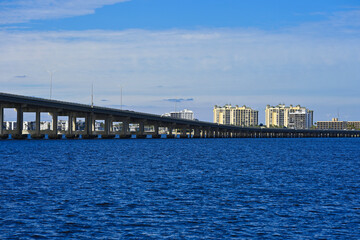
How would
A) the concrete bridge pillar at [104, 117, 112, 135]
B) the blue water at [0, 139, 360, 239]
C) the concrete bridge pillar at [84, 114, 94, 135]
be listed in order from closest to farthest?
the blue water at [0, 139, 360, 239] < the concrete bridge pillar at [84, 114, 94, 135] < the concrete bridge pillar at [104, 117, 112, 135]

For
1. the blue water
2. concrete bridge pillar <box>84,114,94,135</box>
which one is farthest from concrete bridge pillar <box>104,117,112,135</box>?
the blue water

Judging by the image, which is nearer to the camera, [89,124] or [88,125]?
[89,124]

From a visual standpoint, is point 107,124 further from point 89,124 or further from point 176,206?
point 176,206

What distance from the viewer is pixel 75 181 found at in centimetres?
4700

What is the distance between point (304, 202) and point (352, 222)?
7.12 metres

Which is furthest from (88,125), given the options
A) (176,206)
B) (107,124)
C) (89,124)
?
(176,206)

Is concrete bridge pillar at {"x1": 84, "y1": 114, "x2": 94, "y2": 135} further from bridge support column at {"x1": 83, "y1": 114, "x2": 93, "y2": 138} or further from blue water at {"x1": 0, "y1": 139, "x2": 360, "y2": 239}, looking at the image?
blue water at {"x1": 0, "y1": 139, "x2": 360, "y2": 239}

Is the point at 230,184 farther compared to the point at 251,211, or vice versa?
the point at 230,184

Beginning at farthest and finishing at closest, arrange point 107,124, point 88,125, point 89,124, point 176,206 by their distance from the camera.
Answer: point 107,124 → point 88,125 → point 89,124 → point 176,206

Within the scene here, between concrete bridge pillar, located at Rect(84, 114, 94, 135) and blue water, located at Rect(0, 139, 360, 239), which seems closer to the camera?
blue water, located at Rect(0, 139, 360, 239)

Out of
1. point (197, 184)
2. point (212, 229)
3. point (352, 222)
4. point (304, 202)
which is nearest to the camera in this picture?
point (212, 229)

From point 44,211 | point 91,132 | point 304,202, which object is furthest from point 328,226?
point 91,132

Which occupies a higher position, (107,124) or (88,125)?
(107,124)

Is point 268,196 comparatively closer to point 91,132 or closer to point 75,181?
point 75,181
